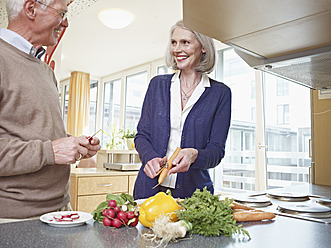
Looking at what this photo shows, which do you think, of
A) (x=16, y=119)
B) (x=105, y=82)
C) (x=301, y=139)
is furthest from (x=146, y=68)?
(x=16, y=119)

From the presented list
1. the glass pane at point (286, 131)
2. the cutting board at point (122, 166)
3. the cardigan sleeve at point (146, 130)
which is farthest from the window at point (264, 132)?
the cardigan sleeve at point (146, 130)

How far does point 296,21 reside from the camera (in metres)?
1.12

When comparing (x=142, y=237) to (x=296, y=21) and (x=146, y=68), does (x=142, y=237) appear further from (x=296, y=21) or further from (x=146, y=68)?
(x=146, y=68)

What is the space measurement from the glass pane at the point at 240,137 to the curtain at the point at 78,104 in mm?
3984

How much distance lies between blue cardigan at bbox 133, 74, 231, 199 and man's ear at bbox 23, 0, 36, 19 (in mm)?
671

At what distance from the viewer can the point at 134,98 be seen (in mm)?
6914

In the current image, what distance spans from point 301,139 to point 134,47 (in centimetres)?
327

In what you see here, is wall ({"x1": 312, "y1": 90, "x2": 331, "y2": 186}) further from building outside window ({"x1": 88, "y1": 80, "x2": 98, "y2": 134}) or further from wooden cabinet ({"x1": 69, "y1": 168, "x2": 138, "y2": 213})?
building outside window ({"x1": 88, "y1": 80, "x2": 98, "y2": 134})

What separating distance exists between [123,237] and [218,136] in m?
0.85

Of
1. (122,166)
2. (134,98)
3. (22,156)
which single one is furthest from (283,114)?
(134,98)

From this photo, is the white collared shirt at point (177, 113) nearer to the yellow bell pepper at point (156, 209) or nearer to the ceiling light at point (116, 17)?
the yellow bell pepper at point (156, 209)

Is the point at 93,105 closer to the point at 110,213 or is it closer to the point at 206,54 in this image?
the point at 206,54

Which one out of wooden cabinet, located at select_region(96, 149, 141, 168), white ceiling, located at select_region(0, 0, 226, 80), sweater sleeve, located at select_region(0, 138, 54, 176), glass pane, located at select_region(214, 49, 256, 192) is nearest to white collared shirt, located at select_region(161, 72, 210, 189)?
sweater sleeve, located at select_region(0, 138, 54, 176)

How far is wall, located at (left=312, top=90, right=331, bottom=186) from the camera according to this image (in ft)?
7.75
